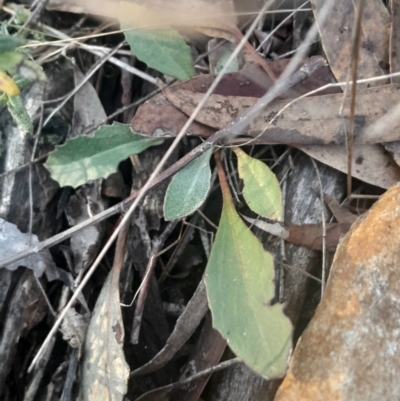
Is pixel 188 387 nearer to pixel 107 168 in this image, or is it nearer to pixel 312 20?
pixel 107 168

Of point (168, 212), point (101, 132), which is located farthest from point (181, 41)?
point (168, 212)

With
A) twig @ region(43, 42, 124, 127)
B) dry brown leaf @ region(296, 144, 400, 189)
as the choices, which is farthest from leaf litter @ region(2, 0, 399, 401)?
twig @ region(43, 42, 124, 127)

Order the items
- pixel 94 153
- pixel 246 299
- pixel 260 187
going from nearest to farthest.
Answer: pixel 246 299 → pixel 260 187 → pixel 94 153

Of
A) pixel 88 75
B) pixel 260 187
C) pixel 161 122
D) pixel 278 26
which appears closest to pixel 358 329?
pixel 260 187

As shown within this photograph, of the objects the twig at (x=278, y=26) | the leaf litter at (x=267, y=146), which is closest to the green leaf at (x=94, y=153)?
the leaf litter at (x=267, y=146)

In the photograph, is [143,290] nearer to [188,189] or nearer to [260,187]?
[188,189]

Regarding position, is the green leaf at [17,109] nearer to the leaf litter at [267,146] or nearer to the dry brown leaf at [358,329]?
the leaf litter at [267,146]

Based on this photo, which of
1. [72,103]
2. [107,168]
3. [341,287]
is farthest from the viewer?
[72,103]

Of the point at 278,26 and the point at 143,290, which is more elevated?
the point at 278,26
